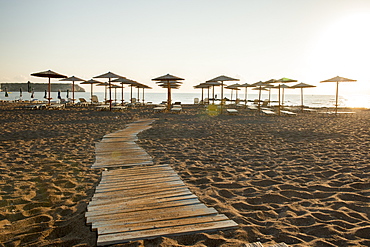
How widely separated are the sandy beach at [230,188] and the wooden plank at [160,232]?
6cm

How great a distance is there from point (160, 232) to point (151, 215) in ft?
1.13

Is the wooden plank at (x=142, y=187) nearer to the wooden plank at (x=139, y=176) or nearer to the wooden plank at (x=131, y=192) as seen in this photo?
the wooden plank at (x=131, y=192)

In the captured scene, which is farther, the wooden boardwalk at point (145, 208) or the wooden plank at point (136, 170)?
the wooden plank at point (136, 170)

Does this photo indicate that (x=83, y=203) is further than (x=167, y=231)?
Yes

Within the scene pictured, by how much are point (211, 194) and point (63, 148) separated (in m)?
4.37

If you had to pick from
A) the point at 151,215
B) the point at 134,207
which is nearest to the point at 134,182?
→ the point at 134,207

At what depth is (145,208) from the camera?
110 inches

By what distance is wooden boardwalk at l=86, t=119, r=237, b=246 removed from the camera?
92.5 inches

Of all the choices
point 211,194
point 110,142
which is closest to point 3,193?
point 211,194

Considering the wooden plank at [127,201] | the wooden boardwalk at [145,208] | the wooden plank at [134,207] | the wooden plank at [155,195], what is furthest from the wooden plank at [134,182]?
the wooden plank at [134,207]

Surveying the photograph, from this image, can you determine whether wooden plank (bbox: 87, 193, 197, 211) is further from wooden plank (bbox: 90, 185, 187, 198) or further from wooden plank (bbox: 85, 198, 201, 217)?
wooden plank (bbox: 90, 185, 187, 198)

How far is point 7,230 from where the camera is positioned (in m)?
2.47

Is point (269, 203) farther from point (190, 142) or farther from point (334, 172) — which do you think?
point (190, 142)

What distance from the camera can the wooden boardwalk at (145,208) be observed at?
2.35m
